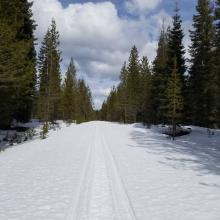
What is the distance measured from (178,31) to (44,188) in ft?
116

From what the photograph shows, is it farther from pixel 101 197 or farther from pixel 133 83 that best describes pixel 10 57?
pixel 133 83

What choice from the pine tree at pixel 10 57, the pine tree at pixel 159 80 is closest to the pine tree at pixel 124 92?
the pine tree at pixel 159 80

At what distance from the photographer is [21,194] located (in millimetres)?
9898

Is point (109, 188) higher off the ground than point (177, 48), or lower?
lower

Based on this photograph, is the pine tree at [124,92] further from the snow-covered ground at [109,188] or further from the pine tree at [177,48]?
the snow-covered ground at [109,188]

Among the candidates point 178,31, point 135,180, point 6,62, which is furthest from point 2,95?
point 178,31

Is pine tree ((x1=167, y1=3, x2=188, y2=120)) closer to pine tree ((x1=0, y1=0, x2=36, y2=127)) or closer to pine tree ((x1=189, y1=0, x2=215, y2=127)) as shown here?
pine tree ((x1=189, y1=0, x2=215, y2=127))

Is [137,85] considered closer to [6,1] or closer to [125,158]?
[6,1]

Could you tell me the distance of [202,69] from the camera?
1687 inches

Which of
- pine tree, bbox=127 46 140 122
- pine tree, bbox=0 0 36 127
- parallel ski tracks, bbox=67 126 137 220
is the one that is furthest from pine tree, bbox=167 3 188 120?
pine tree, bbox=127 46 140 122

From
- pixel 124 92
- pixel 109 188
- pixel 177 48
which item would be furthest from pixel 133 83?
pixel 109 188

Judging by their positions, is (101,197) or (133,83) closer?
(101,197)

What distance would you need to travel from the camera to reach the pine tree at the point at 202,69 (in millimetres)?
41559

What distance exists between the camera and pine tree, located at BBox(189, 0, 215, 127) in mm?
41559
